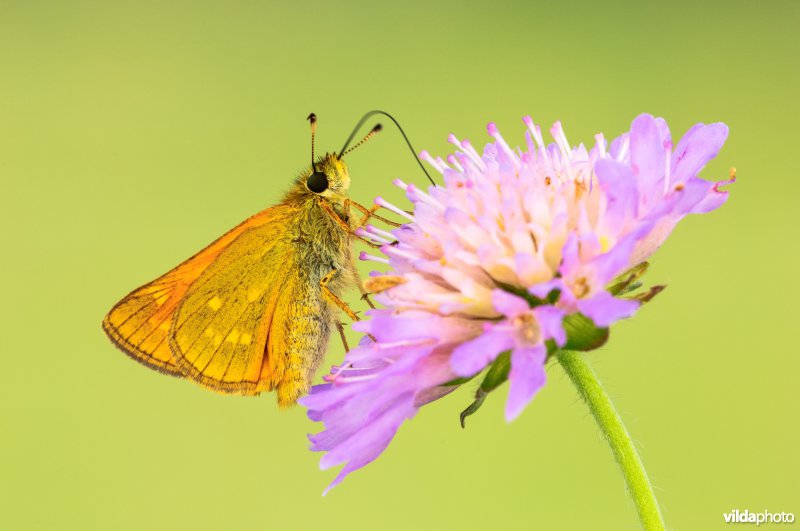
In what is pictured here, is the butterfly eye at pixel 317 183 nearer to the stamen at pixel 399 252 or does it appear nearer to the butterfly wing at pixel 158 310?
the butterfly wing at pixel 158 310

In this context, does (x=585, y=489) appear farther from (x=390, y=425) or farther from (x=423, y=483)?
(x=390, y=425)

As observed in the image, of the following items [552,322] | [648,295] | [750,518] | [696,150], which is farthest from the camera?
[750,518]

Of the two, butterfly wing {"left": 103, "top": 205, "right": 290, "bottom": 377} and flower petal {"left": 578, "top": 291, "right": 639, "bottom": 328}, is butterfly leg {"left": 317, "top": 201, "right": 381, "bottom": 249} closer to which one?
butterfly wing {"left": 103, "top": 205, "right": 290, "bottom": 377}

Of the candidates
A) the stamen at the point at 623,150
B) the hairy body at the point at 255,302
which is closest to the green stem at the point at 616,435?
the stamen at the point at 623,150

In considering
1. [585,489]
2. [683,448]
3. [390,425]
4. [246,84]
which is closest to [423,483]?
[585,489]

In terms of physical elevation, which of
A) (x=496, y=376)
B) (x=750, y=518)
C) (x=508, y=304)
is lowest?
(x=750, y=518)

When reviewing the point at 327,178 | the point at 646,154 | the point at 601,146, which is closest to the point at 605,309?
the point at 646,154

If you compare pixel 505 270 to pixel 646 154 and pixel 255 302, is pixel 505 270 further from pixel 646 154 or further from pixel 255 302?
pixel 255 302
